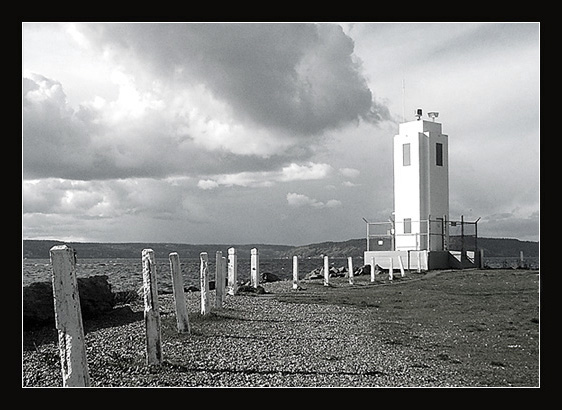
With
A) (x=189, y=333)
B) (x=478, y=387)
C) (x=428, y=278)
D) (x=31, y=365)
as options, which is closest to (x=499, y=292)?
(x=428, y=278)

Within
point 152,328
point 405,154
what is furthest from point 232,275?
point 405,154

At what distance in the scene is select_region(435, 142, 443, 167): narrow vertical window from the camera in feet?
133

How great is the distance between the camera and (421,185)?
39.9 m

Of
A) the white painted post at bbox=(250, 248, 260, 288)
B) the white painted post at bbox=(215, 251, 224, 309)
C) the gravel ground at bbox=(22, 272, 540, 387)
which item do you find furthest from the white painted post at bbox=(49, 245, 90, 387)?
the white painted post at bbox=(250, 248, 260, 288)

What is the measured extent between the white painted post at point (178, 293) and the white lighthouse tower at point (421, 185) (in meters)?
27.4

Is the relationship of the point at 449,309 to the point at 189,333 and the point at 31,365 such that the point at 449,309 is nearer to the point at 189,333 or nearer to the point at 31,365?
the point at 189,333

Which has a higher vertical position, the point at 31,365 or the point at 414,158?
the point at 414,158

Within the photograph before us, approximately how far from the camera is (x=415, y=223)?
40.0 m

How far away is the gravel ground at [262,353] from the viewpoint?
10070mm

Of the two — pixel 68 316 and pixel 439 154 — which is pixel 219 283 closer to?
pixel 68 316

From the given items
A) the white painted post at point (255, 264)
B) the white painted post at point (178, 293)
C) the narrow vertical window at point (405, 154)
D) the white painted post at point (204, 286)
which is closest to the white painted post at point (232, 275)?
the white painted post at point (255, 264)

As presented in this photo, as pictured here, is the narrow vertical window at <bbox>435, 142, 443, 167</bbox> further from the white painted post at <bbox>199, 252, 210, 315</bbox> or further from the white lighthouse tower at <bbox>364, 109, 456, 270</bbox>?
the white painted post at <bbox>199, 252, 210, 315</bbox>

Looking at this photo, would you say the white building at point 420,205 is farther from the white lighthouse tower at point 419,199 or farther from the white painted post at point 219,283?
the white painted post at point 219,283
